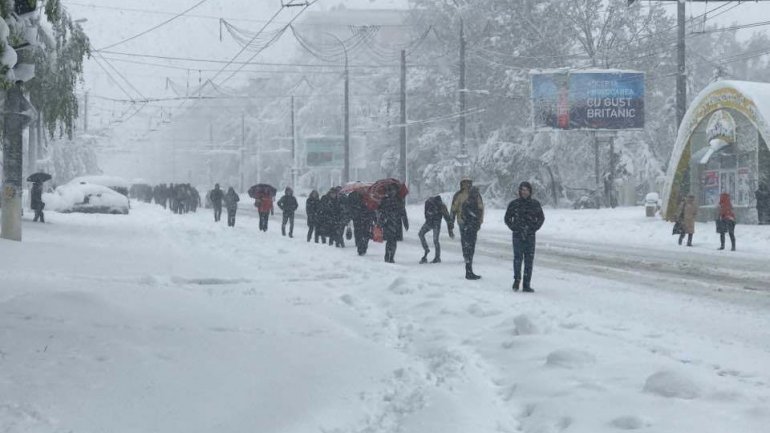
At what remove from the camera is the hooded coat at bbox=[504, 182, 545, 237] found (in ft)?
36.8

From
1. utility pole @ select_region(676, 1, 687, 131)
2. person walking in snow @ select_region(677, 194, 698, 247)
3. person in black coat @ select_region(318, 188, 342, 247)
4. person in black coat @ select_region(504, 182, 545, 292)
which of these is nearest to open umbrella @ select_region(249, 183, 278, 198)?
person in black coat @ select_region(318, 188, 342, 247)

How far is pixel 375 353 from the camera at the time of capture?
711cm

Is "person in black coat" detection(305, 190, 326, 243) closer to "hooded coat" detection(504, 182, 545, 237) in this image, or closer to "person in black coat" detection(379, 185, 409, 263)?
"person in black coat" detection(379, 185, 409, 263)

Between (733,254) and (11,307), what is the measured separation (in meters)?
15.4

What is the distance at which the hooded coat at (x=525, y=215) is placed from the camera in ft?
36.8

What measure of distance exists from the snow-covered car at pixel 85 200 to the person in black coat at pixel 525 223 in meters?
32.9

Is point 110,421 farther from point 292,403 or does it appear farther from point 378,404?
point 378,404

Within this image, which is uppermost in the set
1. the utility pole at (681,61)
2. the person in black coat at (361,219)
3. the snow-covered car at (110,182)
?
the utility pole at (681,61)

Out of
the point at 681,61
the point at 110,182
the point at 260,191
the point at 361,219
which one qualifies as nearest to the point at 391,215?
the point at 361,219

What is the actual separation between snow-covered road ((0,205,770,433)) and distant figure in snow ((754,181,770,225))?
1243 cm

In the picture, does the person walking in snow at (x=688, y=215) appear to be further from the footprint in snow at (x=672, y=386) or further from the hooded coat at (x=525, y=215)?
the footprint in snow at (x=672, y=386)

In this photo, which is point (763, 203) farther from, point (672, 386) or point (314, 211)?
point (672, 386)

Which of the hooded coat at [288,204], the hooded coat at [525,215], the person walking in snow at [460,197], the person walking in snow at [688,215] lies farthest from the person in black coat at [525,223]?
the hooded coat at [288,204]

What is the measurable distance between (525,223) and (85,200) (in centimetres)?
3321
